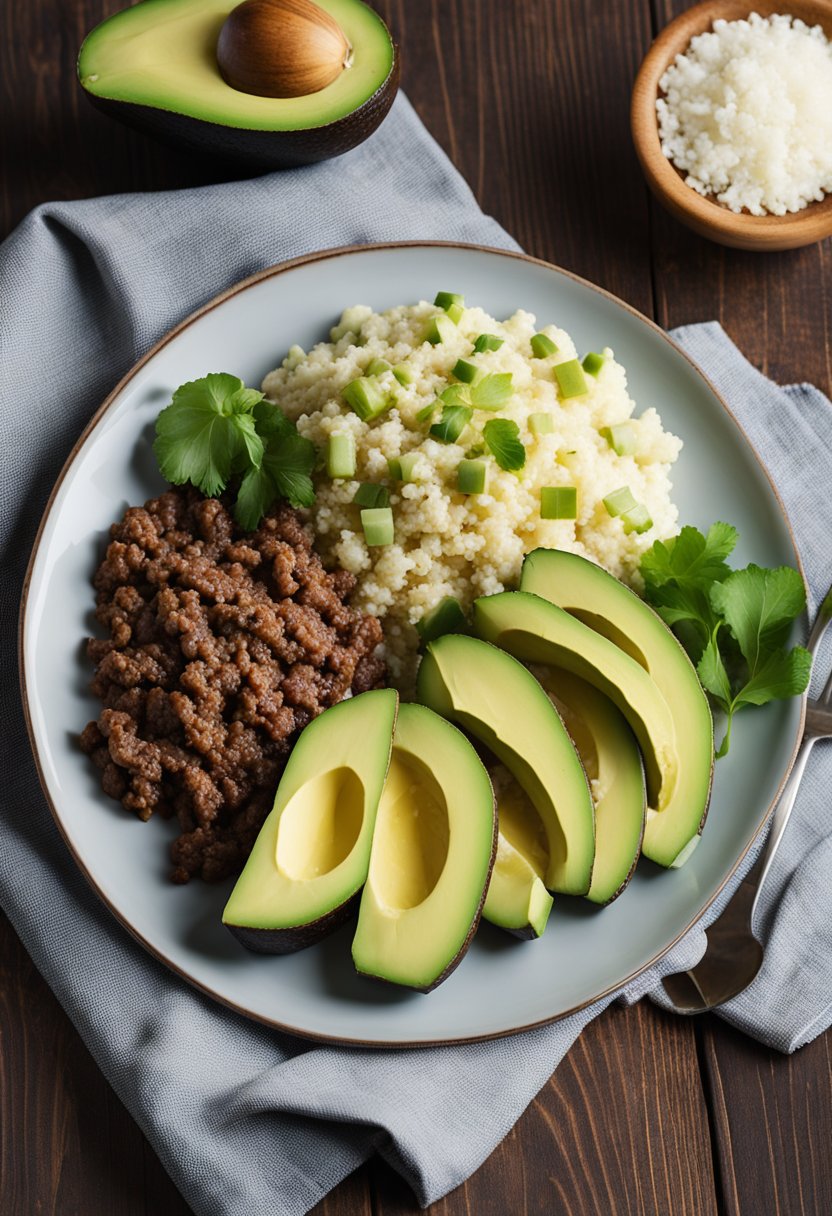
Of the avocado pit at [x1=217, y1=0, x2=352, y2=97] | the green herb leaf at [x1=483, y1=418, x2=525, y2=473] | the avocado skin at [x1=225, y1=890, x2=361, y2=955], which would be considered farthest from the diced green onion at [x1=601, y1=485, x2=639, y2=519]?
the avocado pit at [x1=217, y1=0, x2=352, y2=97]

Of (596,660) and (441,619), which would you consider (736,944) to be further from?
A: (441,619)

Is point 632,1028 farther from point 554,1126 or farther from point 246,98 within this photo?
point 246,98

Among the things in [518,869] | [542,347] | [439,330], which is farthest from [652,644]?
[439,330]

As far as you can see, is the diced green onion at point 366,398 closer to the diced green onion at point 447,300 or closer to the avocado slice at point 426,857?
the diced green onion at point 447,300

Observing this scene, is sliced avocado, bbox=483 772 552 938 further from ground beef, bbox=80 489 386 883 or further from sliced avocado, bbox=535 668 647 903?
ground beef, bbox=80 489 386 883

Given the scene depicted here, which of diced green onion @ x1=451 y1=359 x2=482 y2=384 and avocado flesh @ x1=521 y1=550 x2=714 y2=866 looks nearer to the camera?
avocado flesh @ x1=521 y1=550 x2=714 y2=866

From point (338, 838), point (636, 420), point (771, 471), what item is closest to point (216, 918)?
point (338, 838)
